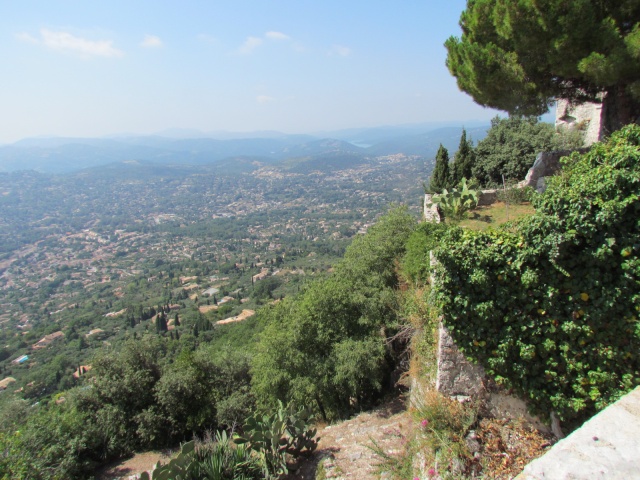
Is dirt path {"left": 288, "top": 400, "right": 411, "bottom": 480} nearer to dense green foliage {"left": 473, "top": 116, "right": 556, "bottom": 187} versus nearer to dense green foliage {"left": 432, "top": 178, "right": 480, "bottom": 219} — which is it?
dense green foliage {"left": 432, "top": 178, "right": 480, "bottom": 219}

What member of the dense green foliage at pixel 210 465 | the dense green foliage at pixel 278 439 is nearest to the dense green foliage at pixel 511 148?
the dense green foliage at pixel 278 439

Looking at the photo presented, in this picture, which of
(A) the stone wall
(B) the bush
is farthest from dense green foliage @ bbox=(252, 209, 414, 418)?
(A) the stone wall

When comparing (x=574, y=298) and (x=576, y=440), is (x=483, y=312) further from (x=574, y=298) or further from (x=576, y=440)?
(x=576, y=440)

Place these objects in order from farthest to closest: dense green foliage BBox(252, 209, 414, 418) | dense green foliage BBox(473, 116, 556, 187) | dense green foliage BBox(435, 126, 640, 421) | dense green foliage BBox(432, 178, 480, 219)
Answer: dense green foliage BBox(473, 116, 556, 187) < dense green foliage BBox(432, 178, 480, 219) < dense green foliage BBox(252, 209, 414, 418) < dense green foliage BBox(435, 126, 640, 421)

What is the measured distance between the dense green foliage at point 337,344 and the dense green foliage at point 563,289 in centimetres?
415

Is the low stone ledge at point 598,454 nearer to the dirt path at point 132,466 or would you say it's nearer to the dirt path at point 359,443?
the dirt path at point 359,443

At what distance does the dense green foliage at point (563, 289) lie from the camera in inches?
137

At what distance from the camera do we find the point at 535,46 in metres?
6.83

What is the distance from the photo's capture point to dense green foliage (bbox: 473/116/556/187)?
13148 mm

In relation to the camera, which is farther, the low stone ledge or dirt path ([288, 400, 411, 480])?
dirt path ([288, 400, 411, 480])

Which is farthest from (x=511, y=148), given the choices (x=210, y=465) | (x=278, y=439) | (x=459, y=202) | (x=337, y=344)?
(x=210, y=465)

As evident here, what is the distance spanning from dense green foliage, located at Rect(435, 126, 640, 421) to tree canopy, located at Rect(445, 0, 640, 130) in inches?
130

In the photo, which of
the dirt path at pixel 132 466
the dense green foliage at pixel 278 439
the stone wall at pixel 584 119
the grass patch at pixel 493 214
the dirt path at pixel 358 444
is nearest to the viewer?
the dirt path at pixel 358 444

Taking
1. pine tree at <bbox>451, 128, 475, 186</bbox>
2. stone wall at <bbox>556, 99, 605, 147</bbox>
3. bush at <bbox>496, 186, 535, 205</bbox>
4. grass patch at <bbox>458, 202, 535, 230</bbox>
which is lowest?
grass patch at <bbox>458, 202, 535, 230</bbox>
